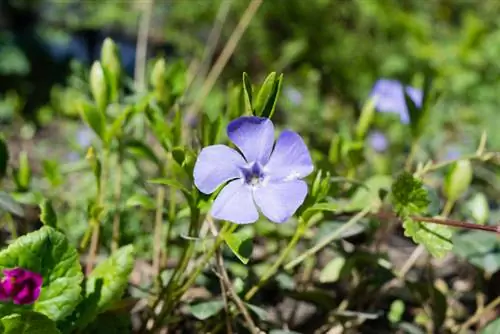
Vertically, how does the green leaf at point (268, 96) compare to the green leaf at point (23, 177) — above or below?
above

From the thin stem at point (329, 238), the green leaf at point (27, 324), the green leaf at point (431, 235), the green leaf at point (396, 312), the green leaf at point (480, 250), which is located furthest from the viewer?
the green leaf at point (396, 312)

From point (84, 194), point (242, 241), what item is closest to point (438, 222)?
point (242, 241)

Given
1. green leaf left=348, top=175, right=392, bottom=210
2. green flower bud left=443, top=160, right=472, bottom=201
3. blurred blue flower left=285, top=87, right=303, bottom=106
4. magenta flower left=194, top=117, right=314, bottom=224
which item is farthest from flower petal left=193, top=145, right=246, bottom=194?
blurred blue flower left=285, top=87, right=303, bottom=106

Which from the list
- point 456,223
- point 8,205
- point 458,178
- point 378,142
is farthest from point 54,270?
point 378,142

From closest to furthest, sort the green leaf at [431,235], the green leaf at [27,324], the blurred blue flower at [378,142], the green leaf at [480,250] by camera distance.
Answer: the green leaf at [27,324] < the green leaf at [431,235] < the green leaf at [480,250] < the blurred blue flower at [378,142]

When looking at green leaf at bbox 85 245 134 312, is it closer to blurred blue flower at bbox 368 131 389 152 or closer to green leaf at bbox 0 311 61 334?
green leaf at bbox 0 311 61 334

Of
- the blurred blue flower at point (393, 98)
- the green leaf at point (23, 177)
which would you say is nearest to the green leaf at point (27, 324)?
the green leaf at point (23, 177)

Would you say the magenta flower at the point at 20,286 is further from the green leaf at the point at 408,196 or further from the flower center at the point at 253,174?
the green leaf at the point at 408,196
